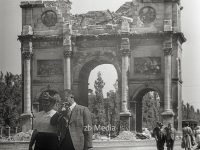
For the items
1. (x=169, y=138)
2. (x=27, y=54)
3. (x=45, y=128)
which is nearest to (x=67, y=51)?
(x=27, y=54)

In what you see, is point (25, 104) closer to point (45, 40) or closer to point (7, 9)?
point (45, 40)

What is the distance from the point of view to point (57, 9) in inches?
1848

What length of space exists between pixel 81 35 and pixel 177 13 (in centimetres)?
727

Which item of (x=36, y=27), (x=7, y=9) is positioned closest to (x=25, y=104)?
(x=36, y=27)

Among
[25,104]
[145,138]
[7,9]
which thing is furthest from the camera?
[25,104]

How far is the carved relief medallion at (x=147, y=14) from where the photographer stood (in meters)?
45.1

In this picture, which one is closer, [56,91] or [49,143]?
[49,143]

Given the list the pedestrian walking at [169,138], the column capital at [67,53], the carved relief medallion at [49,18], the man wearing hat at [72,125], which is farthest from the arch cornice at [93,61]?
the man wearing hat at [72,125]

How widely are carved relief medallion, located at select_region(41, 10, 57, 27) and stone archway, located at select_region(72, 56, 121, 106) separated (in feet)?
14.0

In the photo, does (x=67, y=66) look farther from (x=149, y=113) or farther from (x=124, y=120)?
(x=149, y=113)

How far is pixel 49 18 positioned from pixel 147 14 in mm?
7663

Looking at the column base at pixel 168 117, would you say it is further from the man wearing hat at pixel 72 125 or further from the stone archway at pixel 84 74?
the man wearing hat at pixel 72 125

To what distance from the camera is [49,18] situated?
47.2m

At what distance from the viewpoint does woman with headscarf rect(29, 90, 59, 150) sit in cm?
987
